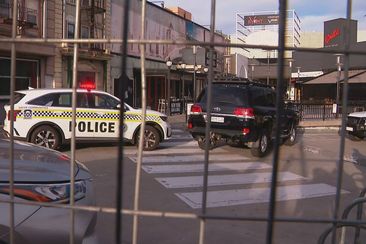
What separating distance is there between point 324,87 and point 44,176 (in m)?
39.2

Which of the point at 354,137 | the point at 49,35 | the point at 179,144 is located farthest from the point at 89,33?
the point at 354,137

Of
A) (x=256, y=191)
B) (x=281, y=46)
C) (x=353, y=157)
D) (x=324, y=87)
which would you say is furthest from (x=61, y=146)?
(x=324, y=87)

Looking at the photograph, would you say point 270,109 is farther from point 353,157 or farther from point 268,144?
point 353,157

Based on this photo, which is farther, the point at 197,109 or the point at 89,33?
the point at 89,33

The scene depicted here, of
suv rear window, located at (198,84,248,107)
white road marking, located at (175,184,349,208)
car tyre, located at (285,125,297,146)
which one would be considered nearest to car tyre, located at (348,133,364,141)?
car tyre, located at (285,125,297,146)

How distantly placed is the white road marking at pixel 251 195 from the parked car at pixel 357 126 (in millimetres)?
8484

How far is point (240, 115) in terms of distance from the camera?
12.8m

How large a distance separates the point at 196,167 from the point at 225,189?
7.94 feet

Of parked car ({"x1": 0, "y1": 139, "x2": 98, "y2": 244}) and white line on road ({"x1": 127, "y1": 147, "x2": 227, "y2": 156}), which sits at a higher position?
parked car ({"x1": 0, "y1": 139, "x2": 98, "y2": 244})

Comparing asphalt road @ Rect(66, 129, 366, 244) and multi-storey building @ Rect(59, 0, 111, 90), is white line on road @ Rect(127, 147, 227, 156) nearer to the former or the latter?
asphalt road @ Rect(66, 129, 366, 244)

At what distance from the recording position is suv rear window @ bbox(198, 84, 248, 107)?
1297 cm

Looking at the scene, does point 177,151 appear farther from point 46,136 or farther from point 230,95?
point 46,136

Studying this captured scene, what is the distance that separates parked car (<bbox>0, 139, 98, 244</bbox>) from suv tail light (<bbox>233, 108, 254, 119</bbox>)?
28.1 ft

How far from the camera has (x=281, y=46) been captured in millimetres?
1965
